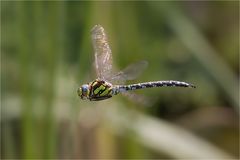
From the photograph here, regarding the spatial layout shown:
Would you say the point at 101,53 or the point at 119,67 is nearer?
the point at 101,53

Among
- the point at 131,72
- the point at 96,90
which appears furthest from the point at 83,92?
the point at 131,72

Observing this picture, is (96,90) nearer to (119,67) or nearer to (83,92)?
(83,92)

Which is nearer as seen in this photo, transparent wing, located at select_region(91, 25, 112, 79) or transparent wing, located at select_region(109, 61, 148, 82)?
transparent wing, located at select_region(91, 25, 112, 79)

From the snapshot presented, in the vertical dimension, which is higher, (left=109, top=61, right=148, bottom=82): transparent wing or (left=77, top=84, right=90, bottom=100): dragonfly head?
(left=109, top=61, right=148, bottom=82): transparent wing

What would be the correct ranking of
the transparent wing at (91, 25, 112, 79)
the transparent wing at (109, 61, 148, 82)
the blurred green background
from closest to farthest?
the transparent wing at (91, 25, 112, 79) → the transparent wing at (109, 61, 148, 82) → the blurred green background

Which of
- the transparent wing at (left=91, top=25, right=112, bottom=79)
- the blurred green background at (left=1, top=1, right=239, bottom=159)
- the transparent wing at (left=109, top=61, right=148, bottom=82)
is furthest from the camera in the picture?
the blurred green background at (left=1, top=1, right=239, bottom=159)

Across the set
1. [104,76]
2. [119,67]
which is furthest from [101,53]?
[119,67]
